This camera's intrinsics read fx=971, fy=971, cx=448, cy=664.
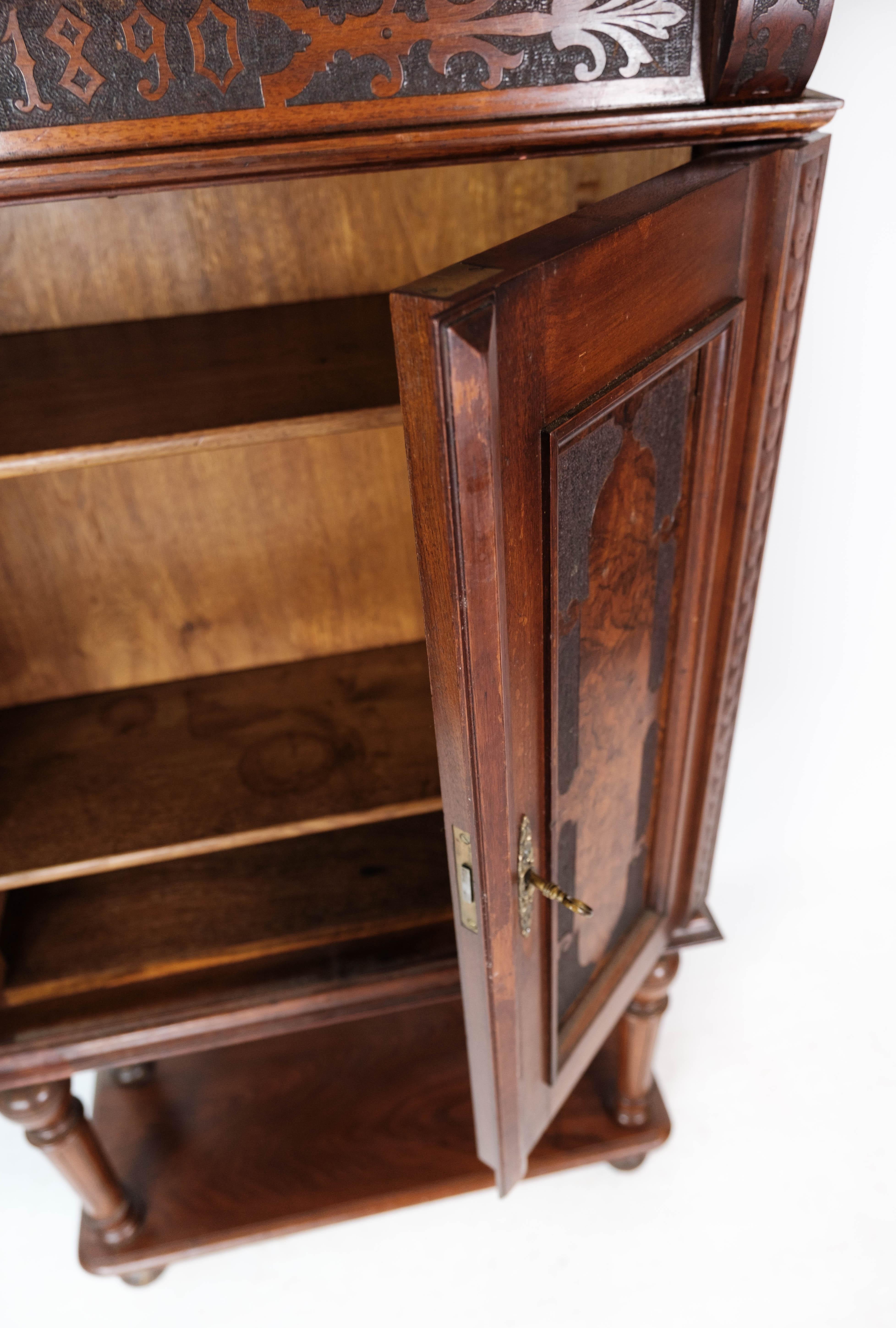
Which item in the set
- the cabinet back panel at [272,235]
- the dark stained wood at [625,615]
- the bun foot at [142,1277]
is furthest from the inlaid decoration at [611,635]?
the bun foot at [142,1277]

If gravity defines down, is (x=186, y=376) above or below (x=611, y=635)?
above

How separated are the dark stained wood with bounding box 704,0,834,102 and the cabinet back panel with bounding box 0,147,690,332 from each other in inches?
11.5

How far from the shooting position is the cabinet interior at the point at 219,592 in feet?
3.10

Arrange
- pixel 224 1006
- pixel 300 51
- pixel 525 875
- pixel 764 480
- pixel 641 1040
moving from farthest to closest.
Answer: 1. pixel 641 1040
2. pixel 224 1006
3. pixel 764 480
4. pixel 525 875
5. pixel 300 51

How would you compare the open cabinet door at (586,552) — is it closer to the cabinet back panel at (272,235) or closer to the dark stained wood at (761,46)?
the dark stained wood at (761,46)

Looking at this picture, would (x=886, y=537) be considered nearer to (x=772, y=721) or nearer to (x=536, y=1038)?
(x=772, y=721)

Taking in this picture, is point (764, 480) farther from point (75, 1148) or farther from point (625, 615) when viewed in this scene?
point (75, 1148)

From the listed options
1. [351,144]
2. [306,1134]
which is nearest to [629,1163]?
[306,1134]

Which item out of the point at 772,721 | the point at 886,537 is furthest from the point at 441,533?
the point at 772,721

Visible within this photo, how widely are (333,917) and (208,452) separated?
572mm

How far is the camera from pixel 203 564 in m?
1.18

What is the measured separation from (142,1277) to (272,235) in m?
1.37

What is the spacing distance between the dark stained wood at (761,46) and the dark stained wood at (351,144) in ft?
0.04

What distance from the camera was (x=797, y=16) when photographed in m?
0.65
